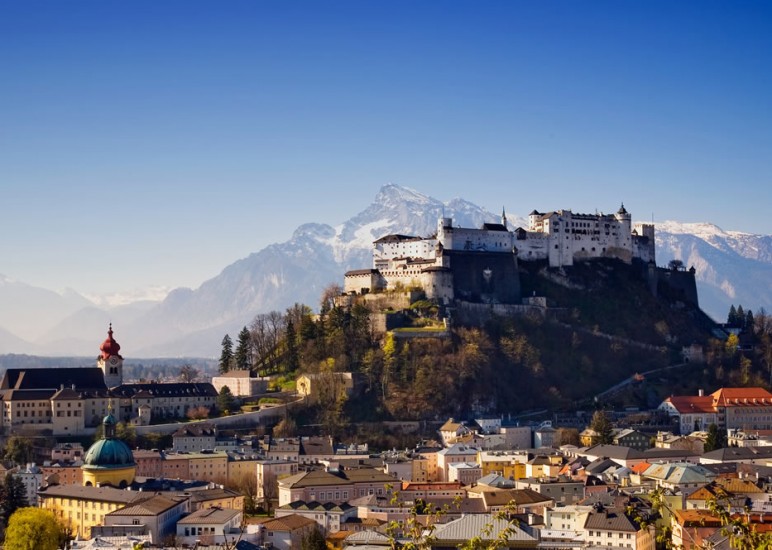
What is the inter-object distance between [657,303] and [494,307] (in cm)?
1789

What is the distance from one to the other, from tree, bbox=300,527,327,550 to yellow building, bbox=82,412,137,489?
15.4 m

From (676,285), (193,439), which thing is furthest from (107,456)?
(676,285)

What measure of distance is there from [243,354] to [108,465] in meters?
31.1

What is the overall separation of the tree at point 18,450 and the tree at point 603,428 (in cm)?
3703

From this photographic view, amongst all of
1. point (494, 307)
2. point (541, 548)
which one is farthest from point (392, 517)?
point (494, 307)

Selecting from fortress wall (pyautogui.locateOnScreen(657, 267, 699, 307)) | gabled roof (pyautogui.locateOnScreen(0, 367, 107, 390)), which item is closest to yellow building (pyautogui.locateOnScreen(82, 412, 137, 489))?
gabled roof (pyautogui.locateOnScreen(0, 367, 107, 390))

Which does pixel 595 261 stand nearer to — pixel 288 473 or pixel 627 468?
pixel 627 468

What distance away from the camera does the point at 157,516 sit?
55.4 m

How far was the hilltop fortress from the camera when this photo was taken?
97.2 metres

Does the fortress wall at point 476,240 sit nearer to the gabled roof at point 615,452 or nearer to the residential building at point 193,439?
the gabled roof at point 615,452

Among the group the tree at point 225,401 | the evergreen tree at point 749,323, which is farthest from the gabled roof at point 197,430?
the evergreen tree at point 749,323

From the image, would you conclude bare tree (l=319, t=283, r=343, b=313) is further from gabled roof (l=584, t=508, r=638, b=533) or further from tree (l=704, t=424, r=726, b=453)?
gabled roof (l=584, t=508, r=638, b=533)

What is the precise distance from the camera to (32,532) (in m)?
52.1

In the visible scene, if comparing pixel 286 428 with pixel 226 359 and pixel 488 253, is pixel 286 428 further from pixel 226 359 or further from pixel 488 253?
pixel 488 253
